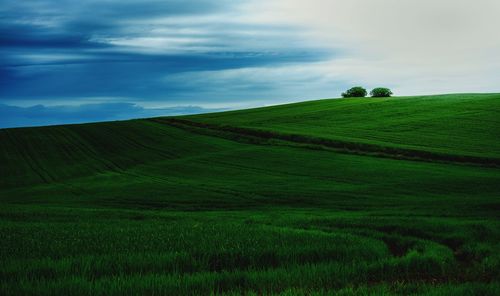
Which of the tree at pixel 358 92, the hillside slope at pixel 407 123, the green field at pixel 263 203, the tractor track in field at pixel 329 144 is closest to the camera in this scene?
the green field at pixel 263 203

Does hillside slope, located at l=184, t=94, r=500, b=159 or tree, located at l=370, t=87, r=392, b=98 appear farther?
tree, located at l=370, t=87, r=392, b=98

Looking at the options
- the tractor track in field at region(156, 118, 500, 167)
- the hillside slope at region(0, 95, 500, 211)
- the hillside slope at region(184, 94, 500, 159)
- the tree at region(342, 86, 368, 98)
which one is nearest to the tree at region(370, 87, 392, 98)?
the tree at region(342, 86, 368, 98)

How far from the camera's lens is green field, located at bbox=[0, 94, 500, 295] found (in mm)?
7687

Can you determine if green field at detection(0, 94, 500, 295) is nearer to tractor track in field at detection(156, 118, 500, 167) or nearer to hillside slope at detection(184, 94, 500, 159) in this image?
tractor track in field at detection(156, 118, 500, 167)

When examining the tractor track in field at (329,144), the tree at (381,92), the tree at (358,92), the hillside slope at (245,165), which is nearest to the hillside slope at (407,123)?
the hillside slope at (245,165)

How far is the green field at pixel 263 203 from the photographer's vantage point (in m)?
7.69

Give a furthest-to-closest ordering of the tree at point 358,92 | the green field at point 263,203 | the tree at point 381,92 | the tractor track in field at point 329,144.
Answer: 1. the tree at point 358,92
2. the tree at point 381,92
3. the tractor track in field at point 329,144
4. the green field at point 263,203

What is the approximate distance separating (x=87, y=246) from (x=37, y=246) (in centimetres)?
106

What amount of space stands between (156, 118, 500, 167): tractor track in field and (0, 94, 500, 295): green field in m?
0.19

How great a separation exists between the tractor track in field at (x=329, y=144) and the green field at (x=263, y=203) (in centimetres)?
19

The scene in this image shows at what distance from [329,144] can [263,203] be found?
84.4 ft

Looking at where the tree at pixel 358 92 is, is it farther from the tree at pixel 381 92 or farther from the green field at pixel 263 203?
the green field at pixel 263 203

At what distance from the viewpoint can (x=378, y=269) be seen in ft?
27.8

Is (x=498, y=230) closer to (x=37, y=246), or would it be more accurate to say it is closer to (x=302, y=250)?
→ (x=302, y=250)
